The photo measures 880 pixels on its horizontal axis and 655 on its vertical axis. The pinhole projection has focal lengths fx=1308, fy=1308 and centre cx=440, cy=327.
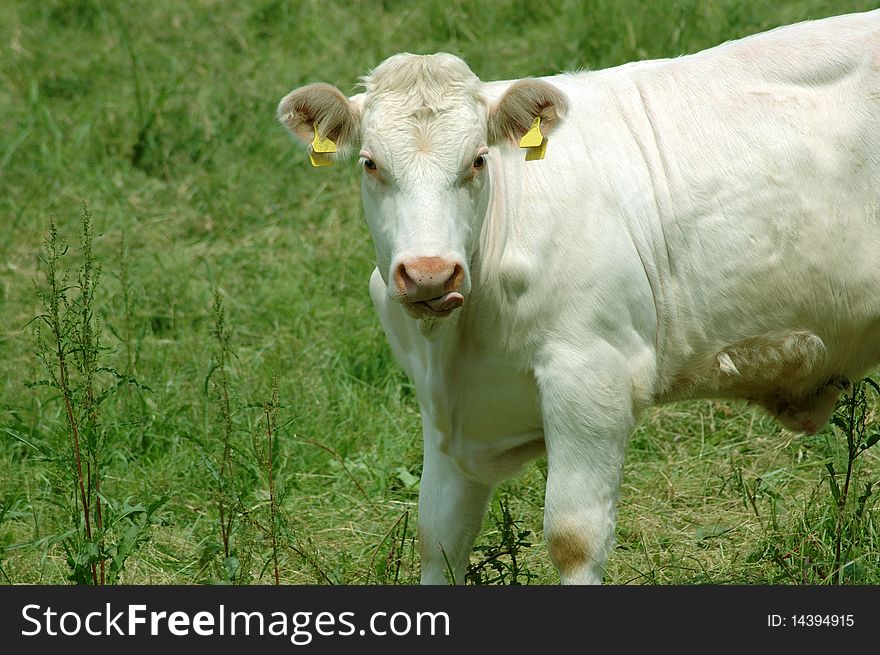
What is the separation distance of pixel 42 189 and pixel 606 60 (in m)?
3.43

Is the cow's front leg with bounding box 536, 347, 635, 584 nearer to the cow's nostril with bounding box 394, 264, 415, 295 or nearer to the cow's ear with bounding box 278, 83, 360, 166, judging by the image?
the cow's nostril with bounding box 394, 264, 415, 295

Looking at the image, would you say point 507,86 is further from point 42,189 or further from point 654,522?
Result: point 42,189

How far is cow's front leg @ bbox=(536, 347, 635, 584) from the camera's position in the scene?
3.88 metres

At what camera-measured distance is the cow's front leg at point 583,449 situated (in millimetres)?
3883

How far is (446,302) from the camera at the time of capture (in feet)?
11.6

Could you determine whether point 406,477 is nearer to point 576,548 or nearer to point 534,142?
point 576,548

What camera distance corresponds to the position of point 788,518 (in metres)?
4.96

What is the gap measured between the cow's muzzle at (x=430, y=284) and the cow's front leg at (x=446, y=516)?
0.93 meters

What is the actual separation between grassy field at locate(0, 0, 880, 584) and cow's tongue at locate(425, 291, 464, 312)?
2.60 feet

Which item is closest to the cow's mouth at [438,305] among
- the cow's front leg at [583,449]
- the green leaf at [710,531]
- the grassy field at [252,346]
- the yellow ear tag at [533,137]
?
the cow's front leg at [583,449]

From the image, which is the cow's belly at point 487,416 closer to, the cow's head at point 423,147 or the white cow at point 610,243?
the white cow at point 610,243

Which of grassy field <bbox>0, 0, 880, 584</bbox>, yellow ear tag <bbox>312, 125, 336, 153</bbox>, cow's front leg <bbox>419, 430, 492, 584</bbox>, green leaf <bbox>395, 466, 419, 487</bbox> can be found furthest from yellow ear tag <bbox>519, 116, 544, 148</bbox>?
green leaf <bbox>395, 466, 419, 487</bbox>

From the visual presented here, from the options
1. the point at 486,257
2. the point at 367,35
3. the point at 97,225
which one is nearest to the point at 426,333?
the point at 486,257

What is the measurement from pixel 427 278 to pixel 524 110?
0.75 m
